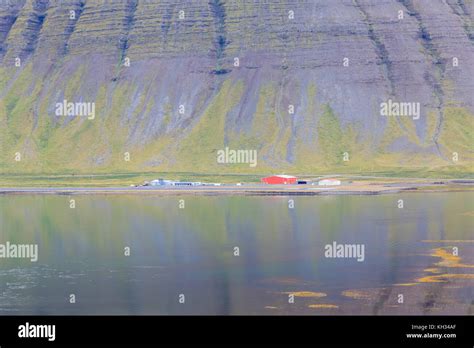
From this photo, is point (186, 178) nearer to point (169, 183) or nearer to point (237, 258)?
point (169, 183)

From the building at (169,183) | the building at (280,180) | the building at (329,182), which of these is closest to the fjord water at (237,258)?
the building at (329,182)

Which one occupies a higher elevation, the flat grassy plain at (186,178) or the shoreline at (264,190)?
the flat grassy plain at (186,178)

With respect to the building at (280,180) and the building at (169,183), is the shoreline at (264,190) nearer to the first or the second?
the building at (280,180)

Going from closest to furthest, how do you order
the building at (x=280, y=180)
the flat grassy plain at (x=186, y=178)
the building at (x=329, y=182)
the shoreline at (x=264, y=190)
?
the shoreline at (x=264, y=190), the building at (x=329, y=182), the building at (x=280, y=180), the flat grassy plain at (x=186, y=178)

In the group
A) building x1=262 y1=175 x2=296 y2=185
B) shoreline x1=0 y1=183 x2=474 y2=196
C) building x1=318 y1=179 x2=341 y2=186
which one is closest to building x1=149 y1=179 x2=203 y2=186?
shoreline x1=0 y1=183 x2=474 y2=196

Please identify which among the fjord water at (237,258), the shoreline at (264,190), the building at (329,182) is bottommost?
the fjord water at (237,258)
